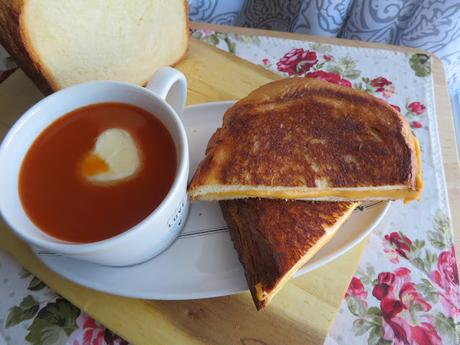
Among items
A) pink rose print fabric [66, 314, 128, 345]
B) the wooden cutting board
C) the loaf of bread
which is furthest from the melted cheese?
the loaf of bread

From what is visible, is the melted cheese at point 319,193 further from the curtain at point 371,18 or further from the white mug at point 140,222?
the curtain at point 371,18

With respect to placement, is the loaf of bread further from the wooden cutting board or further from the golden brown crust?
the wooden cutting board

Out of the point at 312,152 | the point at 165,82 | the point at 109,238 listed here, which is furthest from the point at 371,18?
the point at 109,238

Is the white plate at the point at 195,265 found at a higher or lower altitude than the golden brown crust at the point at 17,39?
lower

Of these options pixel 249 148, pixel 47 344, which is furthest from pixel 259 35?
pixel 47 344

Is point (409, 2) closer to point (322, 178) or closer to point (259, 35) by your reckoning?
point (259, 35)

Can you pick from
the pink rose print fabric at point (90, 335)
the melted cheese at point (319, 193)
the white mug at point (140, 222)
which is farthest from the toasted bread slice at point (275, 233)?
the pink rose print fabric at point (90, 335)

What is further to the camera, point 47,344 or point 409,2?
point 409,2
